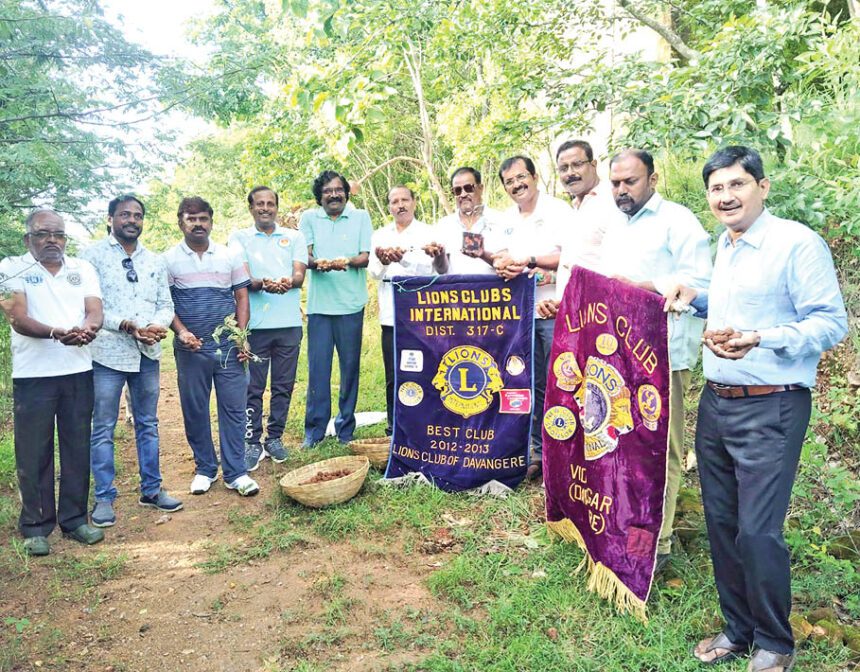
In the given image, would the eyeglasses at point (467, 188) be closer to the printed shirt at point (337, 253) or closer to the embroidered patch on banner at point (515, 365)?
the printed shirt at point (337, 253)

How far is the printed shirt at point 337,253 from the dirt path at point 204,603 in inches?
71.6

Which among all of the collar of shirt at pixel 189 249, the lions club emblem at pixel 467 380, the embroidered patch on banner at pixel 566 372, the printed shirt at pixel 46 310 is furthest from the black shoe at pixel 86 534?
the embroidered patch on banner at pixel 566 372

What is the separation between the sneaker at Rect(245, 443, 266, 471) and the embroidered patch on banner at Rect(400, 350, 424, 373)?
149cm

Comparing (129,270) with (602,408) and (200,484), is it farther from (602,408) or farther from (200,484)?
(602,408)

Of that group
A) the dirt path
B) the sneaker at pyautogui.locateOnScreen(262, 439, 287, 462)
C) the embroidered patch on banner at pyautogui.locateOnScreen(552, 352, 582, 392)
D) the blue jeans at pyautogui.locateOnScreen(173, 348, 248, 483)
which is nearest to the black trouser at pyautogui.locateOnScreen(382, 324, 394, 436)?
the sneaker at pyautogui.locateOnScreen(262, 439, 287, 462)

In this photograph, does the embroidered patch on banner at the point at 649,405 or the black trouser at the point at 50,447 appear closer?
the embroidered patch on banner at the point at 649,405

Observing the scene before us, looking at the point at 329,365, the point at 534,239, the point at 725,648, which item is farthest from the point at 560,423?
the point at 329,365

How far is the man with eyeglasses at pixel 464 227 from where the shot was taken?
4.20 meters

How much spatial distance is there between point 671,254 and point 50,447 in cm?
368

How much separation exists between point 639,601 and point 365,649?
124 cm

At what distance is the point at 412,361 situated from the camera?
4309 millimetres

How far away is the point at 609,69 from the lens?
532 centimetres

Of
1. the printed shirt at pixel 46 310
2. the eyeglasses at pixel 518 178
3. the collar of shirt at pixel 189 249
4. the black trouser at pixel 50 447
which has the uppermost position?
the eyeglasses at pixel 518 178

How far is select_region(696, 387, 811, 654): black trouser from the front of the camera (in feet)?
7.24
